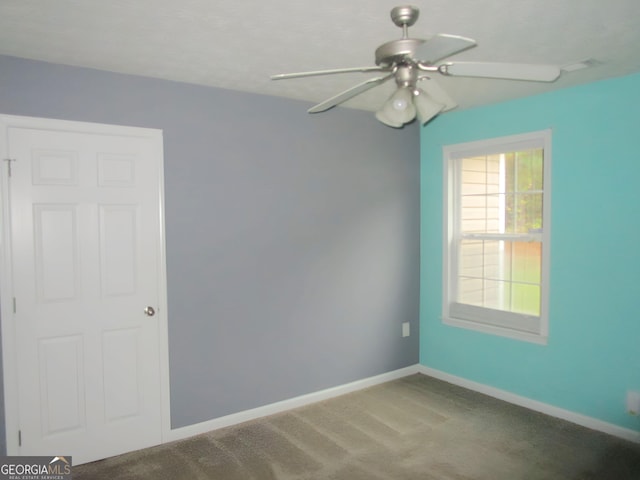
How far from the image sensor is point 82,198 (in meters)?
2.89

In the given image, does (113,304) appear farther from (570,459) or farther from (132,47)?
(570,459)

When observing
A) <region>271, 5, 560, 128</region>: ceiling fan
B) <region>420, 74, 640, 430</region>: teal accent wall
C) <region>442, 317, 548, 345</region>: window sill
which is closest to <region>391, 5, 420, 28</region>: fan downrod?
<region>271, 5, 560, 128</region>: ceiling fan

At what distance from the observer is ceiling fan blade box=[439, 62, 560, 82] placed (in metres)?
1.77

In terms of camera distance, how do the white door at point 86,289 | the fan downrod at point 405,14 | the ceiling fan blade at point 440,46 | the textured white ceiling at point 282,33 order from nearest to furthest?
1. the ceiling fan blade at point 440,46
2. the fan downrod at point 405,14
3. the textured white ceiling at point 282,33
4. the white door at point 86,289

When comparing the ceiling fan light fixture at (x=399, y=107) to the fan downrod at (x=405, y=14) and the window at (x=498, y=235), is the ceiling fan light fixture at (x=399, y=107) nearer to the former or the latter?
the fan downrod at (x=405, y=14)

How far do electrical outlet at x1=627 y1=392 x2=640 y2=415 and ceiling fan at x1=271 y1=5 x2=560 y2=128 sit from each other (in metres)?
2.41

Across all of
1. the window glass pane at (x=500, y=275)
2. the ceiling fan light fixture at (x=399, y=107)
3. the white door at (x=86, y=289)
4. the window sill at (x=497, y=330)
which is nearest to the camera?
the ceiling fan light fixture at (x=399, y=107)

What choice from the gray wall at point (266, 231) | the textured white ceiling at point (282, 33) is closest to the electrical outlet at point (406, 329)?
the gray wall at point (266, 231)

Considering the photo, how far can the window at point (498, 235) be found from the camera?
369 cm

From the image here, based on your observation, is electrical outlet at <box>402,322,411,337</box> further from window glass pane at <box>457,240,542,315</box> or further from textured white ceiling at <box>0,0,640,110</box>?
textured white ceiling at <box>0,0,640,110</box>

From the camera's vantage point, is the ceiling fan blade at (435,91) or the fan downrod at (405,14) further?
the ceiling fan blade at (435,91)


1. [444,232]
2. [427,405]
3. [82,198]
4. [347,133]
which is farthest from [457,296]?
[82,198]

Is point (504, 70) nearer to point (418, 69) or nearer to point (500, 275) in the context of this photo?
point (418, 69)

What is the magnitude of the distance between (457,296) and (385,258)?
76cm
